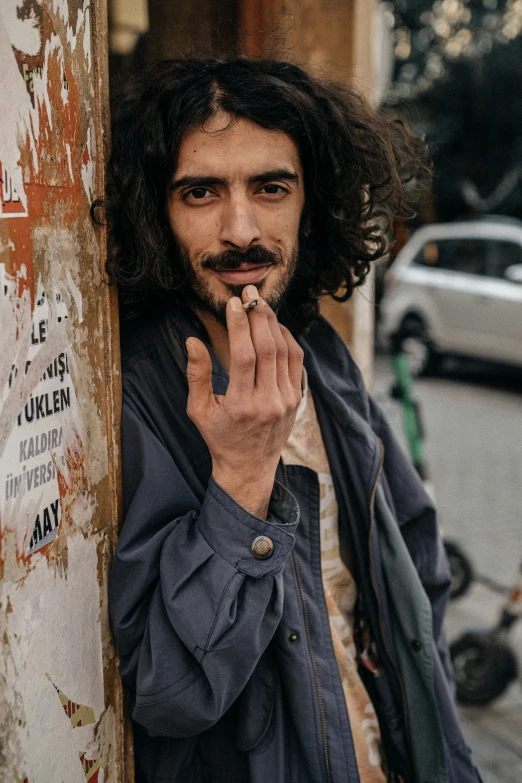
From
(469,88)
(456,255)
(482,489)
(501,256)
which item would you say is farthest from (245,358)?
(469,88)

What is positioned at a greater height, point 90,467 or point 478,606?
point 90,467

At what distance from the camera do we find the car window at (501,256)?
989cm

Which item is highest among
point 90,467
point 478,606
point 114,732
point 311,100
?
point 311,100

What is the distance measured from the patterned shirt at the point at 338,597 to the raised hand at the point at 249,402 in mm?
343

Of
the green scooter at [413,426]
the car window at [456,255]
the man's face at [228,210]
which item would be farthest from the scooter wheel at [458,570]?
the car window at [456,255]

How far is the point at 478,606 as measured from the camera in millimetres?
4145

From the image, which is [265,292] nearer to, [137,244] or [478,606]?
[137,244]

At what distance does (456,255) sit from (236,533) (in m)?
10.0

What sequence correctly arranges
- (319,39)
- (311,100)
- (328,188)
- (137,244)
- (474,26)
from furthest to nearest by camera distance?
1. (474,26)
2. (319,39)
3. (328,188)
4. (311,100)
5. (137,244)

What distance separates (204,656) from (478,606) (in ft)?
10.6

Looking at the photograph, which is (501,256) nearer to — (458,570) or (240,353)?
(458,570)

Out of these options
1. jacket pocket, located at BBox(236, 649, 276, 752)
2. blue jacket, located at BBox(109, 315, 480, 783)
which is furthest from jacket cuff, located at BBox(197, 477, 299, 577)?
jacket pocket, located at BBox(236, 649, 276, 752)

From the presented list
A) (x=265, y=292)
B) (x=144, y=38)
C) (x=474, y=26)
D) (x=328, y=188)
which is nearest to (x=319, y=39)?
(x=144, y=38)

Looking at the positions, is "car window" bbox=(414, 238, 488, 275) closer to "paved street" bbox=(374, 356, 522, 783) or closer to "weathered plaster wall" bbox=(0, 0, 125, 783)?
"paved street" bbox=(374, 356, 522, 783)
